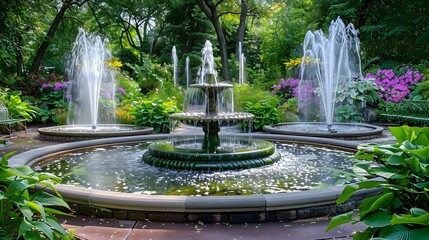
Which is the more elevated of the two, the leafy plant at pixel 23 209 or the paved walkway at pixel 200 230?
the leafy plant at pixel 23 209

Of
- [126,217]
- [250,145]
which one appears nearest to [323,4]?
[250,145]

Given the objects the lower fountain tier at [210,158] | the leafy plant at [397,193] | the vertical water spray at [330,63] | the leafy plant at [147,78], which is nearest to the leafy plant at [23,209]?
the leafy plant at [397,193]

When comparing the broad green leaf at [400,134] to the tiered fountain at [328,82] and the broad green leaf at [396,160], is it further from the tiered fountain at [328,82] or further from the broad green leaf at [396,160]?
the tiered fountain at [328,82]

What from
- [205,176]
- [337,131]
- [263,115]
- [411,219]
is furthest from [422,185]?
[263,115]

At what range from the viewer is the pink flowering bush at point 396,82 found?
1534 cm

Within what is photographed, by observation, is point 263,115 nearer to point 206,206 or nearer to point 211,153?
point 211,153

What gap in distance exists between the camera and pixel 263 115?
13.2 meters

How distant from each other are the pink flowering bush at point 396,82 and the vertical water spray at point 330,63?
0.94 m

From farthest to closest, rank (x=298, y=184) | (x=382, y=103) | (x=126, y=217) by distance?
1. (x=382, y=103)
2. (x=298, y=184)
3. (x=126, y=217)

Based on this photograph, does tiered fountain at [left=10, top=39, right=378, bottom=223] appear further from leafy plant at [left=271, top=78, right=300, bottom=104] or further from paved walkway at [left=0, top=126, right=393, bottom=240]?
leafy plant at [left=271, top=78, right=300, bottom=104]

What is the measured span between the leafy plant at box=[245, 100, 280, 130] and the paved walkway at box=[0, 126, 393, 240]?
29.6 feet

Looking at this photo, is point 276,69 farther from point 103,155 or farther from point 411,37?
point 103,155

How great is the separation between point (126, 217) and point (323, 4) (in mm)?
21549

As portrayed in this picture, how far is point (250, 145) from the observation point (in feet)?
24.9
